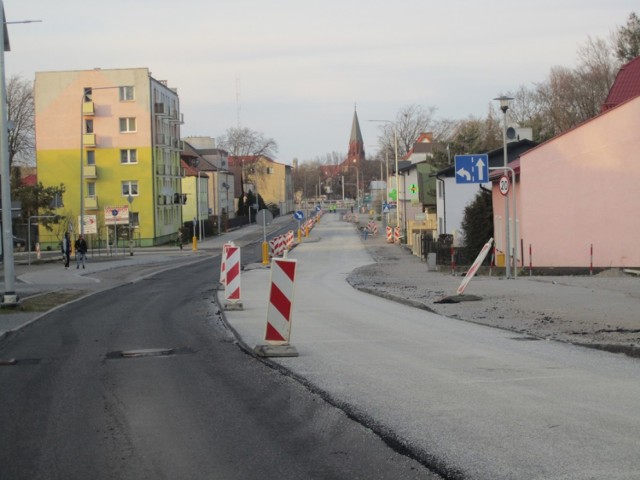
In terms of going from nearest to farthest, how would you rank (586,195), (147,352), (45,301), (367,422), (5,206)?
(367,422) → (147,352) → (5,206) → (45,301) → (586,195)

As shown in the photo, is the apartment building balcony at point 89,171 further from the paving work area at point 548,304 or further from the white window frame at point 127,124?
the paving work area at point 548,304

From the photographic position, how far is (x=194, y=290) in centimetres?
2723

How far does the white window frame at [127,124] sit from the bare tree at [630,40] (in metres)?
40.9

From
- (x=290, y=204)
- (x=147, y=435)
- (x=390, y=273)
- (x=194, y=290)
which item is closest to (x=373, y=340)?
(x=147, y=435)

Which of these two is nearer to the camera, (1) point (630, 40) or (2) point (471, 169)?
(2) point (471, 169)

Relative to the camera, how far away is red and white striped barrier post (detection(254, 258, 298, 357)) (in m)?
11.3

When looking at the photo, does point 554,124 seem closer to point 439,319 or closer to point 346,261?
point 346,261

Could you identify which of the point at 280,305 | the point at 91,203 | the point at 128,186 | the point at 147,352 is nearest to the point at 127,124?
the point at 128,186

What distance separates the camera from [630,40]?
55406 millimetres

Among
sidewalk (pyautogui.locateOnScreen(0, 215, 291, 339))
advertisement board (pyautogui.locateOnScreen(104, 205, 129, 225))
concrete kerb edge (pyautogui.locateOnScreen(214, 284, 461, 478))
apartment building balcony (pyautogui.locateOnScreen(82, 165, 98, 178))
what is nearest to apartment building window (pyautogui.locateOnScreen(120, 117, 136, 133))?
apartment building balcony (pyautogui.locateOnScreen(82, 165, 98, 178))

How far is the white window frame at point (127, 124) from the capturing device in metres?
74.2

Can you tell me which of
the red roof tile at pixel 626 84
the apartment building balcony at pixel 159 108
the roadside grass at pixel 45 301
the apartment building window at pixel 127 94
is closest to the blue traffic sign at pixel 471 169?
the roadside grass at pixel 45 301

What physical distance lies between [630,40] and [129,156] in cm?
4259

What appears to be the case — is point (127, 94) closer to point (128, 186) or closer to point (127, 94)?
point (127, 94)
